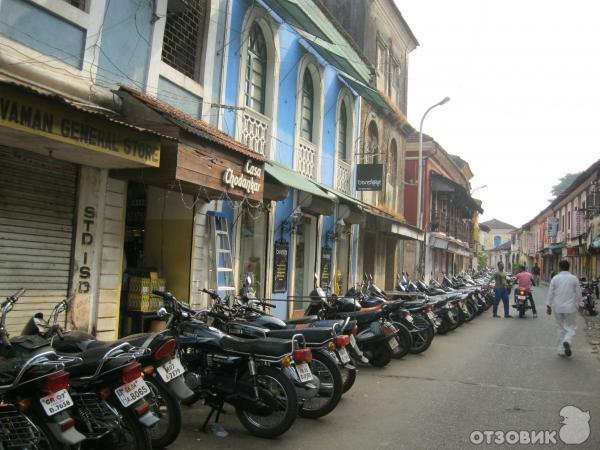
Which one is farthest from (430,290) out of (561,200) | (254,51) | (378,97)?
(561,200)

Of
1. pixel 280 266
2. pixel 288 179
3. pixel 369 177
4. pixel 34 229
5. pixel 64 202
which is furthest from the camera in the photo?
pixel 369 177

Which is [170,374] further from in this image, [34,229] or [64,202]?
[64,202]

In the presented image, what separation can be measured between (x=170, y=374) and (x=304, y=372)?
1355 mm

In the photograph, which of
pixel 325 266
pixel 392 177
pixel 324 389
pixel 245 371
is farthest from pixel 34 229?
pixel 392 177

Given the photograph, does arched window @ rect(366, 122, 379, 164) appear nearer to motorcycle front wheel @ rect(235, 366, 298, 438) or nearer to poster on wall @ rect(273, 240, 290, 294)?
poster on wall @ rect(273, 240, 290, 294)

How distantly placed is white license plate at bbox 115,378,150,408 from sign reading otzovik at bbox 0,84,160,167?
2595 mm

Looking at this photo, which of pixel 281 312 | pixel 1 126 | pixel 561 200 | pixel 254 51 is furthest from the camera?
pixel 561 200

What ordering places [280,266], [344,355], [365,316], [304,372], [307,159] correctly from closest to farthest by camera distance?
[304,372] < [344,355] < [365,316] < [280,266] < [307,159]

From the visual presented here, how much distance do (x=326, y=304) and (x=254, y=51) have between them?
5930mm

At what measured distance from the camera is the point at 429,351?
1011cm

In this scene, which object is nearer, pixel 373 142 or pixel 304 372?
pixel 304 372

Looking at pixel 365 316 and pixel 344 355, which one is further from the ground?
pixel 365 316

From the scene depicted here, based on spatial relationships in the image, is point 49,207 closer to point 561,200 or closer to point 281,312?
point 281,312

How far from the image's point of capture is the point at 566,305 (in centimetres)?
977
